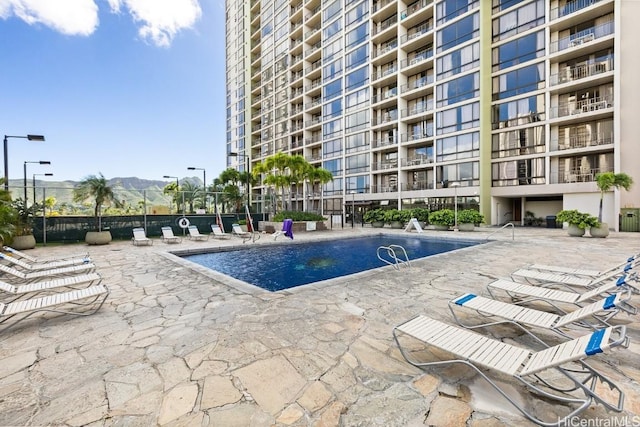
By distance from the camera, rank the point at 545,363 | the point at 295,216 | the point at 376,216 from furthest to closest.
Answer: the point at 376,216 < the point at 295,216 < the point at 545,363

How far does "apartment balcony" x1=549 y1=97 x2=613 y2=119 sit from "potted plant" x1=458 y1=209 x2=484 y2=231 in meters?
9.99

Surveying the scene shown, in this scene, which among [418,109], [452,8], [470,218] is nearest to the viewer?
[470,218]

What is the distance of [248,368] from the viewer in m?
2.67

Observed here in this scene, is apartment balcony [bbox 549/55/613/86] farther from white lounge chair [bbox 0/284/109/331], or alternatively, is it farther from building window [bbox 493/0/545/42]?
white lounge chair [bbox 0/284/109/331]

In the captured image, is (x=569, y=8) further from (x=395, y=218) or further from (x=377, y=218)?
(x=377, y=218)

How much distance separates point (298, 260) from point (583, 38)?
81.5 feet

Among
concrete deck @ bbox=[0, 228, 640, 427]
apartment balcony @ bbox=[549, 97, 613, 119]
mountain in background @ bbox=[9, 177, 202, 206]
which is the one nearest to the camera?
concrete deck @ bbox=[0, 228, 640, 427]

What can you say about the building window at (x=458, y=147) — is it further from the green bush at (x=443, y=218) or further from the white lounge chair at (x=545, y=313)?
the white lounge chair at (x=545, y=313)

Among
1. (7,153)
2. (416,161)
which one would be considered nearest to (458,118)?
(416,161)

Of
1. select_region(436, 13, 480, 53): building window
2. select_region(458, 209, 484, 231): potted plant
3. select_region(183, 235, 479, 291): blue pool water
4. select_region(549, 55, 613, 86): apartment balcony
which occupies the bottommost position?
select_region(183, 235, 479, 291): blue pool water

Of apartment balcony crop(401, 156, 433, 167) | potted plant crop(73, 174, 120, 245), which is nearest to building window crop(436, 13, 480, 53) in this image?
apartment balcony crop(401, 156, 433, 167)

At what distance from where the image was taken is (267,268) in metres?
8.80

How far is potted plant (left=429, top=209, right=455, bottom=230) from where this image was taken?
18797 millimetres

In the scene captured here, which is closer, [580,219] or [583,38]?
[580,219]
